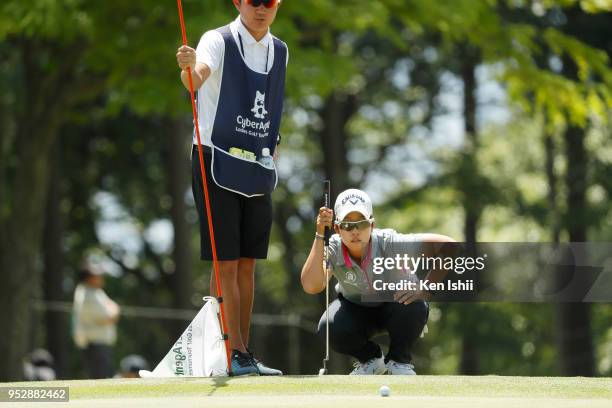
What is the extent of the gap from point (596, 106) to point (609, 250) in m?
7.28

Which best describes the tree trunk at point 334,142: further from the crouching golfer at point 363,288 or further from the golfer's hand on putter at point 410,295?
the golfer's hand on putter at point 410,295

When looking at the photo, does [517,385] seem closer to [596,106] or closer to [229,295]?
[229,295]

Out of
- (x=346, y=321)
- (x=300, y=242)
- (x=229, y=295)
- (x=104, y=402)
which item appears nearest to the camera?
(x=104, y=402)

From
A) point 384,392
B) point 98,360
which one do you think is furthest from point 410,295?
point 98,360

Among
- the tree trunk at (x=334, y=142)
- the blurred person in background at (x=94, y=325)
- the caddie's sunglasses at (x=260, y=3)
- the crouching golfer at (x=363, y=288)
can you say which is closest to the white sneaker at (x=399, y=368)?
the crouching golfer at (x=363, y=288)

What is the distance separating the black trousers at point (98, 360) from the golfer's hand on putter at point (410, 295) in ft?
22.0

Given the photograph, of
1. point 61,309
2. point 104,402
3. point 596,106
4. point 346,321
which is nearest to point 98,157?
point 61,309

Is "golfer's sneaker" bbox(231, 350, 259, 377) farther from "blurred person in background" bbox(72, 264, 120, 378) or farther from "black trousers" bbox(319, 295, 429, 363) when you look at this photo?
"blurred person in background" bbox(72, 264, 120, 378)

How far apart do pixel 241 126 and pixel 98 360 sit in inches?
277

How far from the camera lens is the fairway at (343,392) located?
18.6 feet

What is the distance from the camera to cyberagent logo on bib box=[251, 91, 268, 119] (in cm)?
712

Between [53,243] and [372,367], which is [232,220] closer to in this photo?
[372,367]

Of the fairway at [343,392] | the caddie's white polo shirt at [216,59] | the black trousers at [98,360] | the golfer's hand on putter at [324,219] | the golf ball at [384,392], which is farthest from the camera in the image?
the black trousers at [98,360]

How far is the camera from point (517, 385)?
6.50 metres
